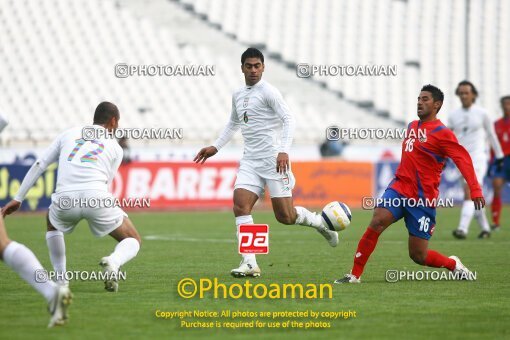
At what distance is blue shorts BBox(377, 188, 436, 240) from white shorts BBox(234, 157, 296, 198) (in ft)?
4.18

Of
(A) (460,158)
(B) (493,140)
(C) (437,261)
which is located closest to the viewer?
(A) (460,158)

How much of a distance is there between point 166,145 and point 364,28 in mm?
11811

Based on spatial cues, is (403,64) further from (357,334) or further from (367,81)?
(357,334)

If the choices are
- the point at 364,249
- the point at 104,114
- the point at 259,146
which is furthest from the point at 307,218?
the point at 104,114

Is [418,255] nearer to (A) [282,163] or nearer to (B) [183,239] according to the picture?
(A) [282,163]

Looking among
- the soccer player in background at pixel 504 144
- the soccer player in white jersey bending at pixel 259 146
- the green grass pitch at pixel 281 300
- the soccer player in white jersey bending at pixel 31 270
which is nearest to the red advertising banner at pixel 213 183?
the green grass pitch at pixel 281 300

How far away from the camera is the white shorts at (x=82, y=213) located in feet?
28.6

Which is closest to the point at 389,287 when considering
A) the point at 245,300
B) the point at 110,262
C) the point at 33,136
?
the point at 245,300

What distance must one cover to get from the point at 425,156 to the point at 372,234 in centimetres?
94

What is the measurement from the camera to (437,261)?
10031 mm

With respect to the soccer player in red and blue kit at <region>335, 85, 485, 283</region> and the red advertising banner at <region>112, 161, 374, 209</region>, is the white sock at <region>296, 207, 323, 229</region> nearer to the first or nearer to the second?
the soccer player in red and blue kit at <region>335, 85, 485, 283</region>

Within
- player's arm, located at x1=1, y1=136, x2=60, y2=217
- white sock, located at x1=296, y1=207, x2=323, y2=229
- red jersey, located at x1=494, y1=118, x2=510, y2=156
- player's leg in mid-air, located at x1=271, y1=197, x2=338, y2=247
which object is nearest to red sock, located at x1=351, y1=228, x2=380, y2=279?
player's leg in mid-air, located at x1=271, y1=197, x2=338, y2=247

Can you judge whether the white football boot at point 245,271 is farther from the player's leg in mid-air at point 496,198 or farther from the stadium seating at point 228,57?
the stadium seating at point 228,57

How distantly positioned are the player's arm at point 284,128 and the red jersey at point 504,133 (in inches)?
323
